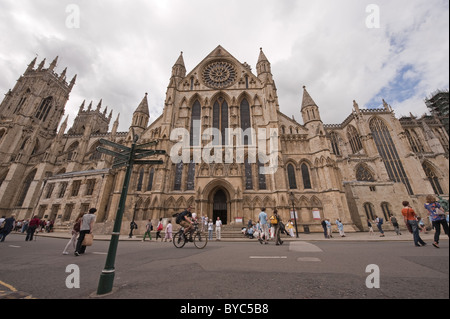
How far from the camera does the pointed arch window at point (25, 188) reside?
32312 millimetres

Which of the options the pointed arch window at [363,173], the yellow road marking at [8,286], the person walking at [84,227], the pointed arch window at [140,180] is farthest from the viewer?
the pointed arch window at [363,173]

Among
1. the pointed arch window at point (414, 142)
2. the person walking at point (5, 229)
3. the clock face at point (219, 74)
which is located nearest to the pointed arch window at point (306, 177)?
the clock face at point (219, 74)

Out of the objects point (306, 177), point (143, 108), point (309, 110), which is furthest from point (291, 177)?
point (143, 108)

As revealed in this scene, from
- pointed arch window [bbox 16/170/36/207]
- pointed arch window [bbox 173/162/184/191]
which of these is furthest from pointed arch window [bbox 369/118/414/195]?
pointed arch window [bbox 16/170/36/207]

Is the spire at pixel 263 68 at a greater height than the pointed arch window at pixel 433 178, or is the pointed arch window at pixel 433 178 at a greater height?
the spire at pixel 263 68

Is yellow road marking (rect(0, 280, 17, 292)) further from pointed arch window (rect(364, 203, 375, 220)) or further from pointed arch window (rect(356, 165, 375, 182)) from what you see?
pointed arch window (rect(356, 165, 375, 182))

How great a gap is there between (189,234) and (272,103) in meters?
19.7

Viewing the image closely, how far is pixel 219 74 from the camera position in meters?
27.5

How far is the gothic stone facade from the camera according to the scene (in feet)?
63.3

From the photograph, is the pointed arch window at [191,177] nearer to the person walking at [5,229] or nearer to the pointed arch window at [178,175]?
the pointed arch window at [178,175]

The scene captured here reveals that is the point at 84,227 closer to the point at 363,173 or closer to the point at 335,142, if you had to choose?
the point at 363,173

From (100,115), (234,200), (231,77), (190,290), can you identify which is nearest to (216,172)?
(234,200)

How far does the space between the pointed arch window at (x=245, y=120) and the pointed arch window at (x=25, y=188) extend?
40501mm
